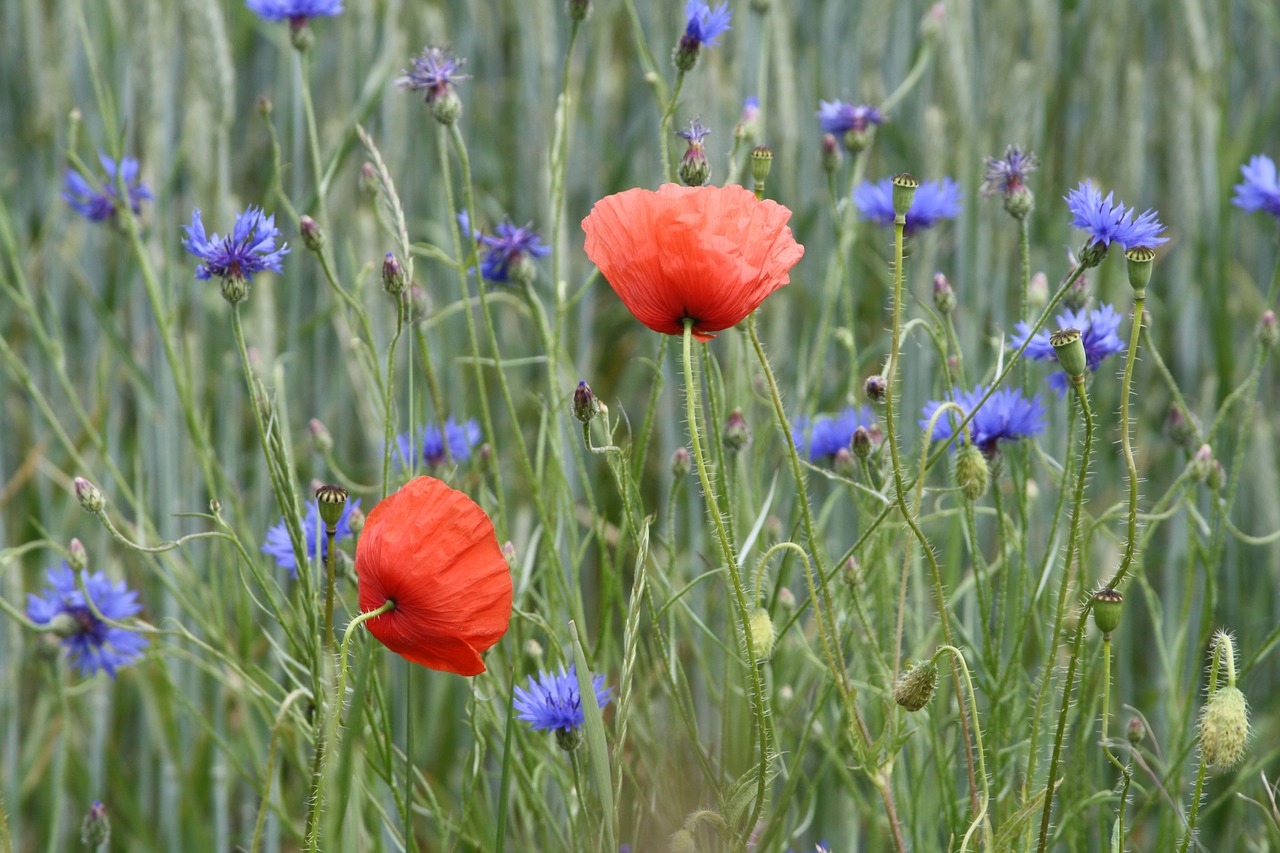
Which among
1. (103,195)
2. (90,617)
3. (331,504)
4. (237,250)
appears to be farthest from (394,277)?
(103,195)

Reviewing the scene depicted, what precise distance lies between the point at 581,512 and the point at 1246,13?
117 centimetres

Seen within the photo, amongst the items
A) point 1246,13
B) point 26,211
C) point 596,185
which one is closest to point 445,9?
point 596,185

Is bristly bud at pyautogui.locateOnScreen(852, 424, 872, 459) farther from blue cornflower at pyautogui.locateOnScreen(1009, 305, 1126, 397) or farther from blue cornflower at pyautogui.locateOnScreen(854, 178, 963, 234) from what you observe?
blue cornflower at pyautogui.locateOnScreen(854, 178, 963, 234)

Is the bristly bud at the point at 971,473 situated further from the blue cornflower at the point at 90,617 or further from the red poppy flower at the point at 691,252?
the blue cornflower at the point at 90,617

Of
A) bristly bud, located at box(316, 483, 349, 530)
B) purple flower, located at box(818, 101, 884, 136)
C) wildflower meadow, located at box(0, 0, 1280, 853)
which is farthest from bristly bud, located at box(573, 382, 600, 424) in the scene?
purple flower, located at box(818, 101, 884, 136)

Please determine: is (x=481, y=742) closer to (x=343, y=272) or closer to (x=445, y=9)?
(x=343, y=272)

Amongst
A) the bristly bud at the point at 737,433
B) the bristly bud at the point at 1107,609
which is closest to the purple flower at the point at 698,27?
the bristly bud at the point at 737,433

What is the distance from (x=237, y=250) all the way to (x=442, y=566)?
0.25m

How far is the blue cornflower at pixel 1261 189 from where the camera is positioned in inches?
38.2

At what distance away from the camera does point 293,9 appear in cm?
98

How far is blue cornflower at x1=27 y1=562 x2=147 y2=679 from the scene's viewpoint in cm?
98

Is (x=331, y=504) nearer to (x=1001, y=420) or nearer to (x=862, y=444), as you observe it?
(x=862, y=444)

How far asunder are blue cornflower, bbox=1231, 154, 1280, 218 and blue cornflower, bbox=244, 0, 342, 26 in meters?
0.70

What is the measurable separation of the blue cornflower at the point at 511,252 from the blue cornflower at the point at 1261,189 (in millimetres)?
531
